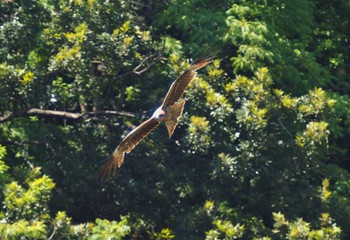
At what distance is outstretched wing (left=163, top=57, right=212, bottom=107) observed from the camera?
33.2 feet

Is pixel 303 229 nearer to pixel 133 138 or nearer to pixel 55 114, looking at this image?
pixel 133 138

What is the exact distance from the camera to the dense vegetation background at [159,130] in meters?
13.4

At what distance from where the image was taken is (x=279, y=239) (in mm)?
13398

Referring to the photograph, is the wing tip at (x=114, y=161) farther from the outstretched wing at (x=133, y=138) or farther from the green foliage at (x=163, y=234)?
the green foliage at (x=163, y=234)

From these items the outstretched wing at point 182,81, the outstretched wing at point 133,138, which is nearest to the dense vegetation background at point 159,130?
the outstretched wing at point 133,138

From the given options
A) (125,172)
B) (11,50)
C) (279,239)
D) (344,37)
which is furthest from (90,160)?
(344,37)

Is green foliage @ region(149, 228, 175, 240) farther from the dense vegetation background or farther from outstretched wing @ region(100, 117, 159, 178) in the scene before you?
outstretched wing @ region(100, 117, 159, 178)

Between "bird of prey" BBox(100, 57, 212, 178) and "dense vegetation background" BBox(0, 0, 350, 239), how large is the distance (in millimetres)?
2120

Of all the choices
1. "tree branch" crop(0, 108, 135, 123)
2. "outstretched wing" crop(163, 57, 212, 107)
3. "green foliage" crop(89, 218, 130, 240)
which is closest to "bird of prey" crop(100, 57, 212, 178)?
"outstretched wing" crop(163, 57, 212, 107)

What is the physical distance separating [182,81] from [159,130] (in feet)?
12.0

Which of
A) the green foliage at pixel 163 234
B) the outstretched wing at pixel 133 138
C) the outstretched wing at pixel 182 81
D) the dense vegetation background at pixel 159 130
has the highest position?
the dense vegetation background at pixel 159 130

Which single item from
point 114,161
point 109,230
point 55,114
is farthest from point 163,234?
point 114,161

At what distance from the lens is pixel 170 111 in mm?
10438

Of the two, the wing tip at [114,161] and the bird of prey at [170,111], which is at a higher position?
the bird of prey at [170,111]
